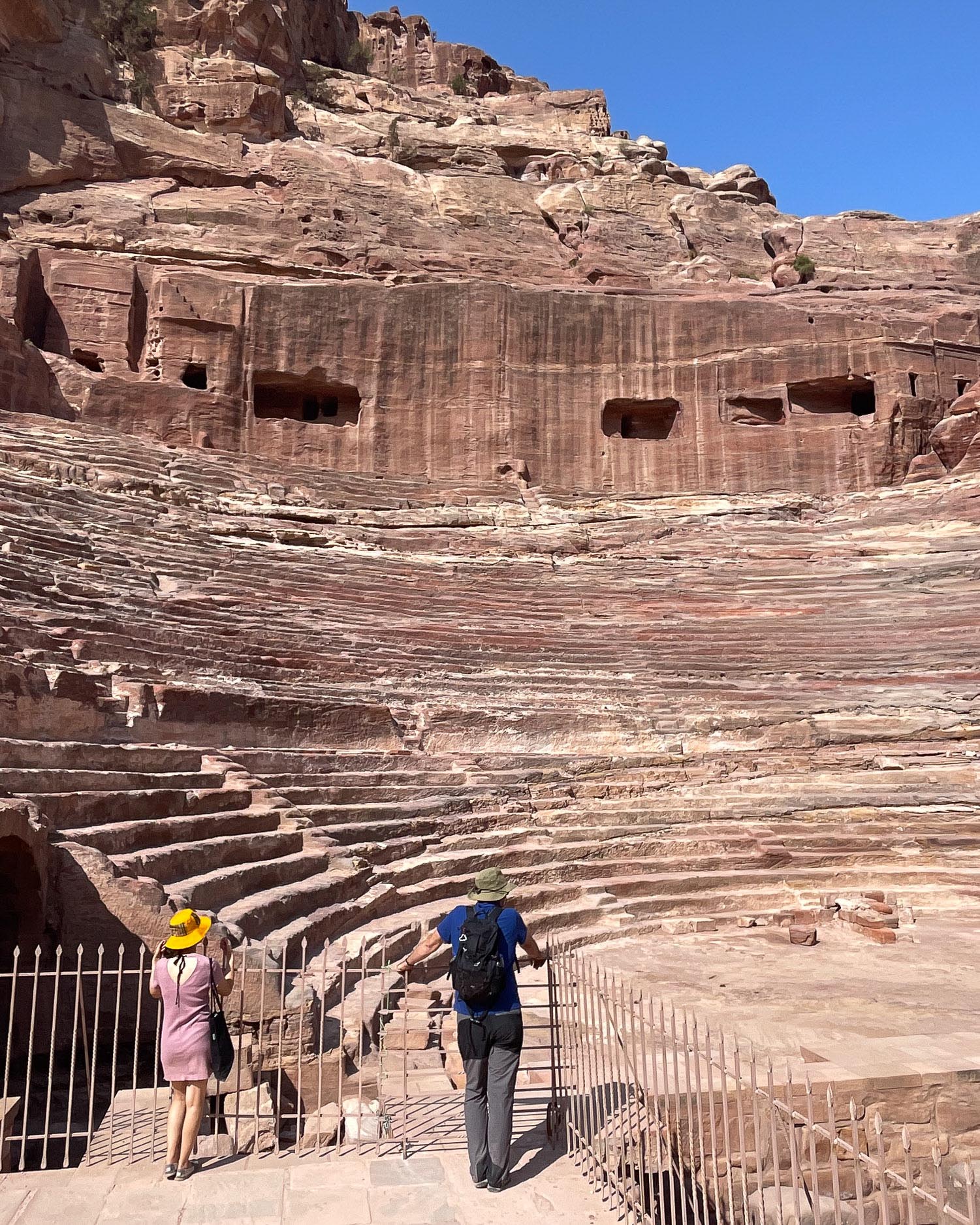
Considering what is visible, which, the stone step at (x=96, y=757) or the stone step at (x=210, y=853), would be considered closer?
the stone step at (x=210, y=853)

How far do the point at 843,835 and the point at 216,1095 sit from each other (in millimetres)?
6937

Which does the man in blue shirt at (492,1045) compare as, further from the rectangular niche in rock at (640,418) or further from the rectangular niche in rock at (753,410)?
the rectangular niche in rock at (753,410)

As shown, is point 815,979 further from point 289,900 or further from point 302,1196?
point 302,1196

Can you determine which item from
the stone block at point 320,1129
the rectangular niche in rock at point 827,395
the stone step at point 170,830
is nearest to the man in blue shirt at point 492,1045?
the stone block at point 320,1129

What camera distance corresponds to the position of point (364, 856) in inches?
303

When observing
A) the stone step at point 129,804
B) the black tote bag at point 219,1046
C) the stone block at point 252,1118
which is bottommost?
the stone block at point 252,1118

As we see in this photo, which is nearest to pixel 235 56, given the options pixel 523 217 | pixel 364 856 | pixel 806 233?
pixel 523 217

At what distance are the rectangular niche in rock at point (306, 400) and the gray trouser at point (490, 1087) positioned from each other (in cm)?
1986

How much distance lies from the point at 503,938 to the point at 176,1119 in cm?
135

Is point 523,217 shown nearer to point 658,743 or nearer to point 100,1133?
point 658,743

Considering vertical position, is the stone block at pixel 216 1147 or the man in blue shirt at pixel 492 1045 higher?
the man in blue shirt at pixel 492 1045

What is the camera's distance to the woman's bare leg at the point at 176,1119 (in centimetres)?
360

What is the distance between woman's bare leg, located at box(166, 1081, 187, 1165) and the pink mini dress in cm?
4

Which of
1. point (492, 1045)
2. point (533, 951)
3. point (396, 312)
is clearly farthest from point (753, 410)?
point (492, 1045)
